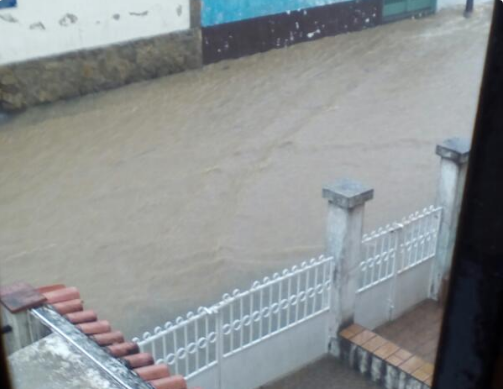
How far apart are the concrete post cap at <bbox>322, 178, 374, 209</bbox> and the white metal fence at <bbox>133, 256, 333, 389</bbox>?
1.34 ft

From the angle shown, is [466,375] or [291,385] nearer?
[466,375]

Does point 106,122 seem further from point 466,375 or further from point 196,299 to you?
point 466,375

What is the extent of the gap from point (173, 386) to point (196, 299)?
352cm

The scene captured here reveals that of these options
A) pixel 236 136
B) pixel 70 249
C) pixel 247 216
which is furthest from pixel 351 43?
pixel 70 249

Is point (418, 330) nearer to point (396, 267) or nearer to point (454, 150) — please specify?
point (396, 267)

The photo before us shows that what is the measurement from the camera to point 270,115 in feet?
35.5

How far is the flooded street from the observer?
7.04 m

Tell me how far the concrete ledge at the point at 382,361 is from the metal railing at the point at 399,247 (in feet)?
1.13

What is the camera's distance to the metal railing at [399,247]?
17.6 ft

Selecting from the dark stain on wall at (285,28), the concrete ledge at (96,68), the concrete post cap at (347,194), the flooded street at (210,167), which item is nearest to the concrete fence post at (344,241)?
the concrete post cap at (347,194)

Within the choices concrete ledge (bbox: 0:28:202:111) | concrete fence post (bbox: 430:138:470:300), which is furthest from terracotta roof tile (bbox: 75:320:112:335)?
concrete ledge (bbox: 0:28:202:111)

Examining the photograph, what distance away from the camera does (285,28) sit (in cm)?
1366

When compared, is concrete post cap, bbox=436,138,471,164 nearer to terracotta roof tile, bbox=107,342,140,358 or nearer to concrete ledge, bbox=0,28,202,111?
terracotta roof tile, bbox=107,342,140,358

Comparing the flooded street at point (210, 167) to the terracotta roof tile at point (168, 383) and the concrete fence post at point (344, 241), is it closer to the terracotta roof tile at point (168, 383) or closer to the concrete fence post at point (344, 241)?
the concrete fence post at point (344, 241)
